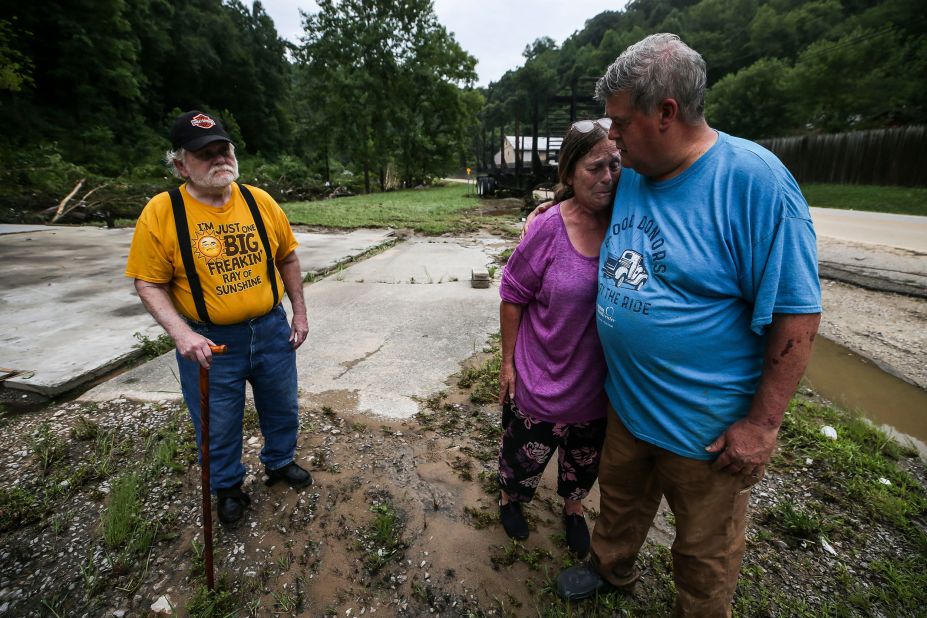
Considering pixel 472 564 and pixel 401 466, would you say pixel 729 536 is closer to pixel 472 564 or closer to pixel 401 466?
pixel 472 564

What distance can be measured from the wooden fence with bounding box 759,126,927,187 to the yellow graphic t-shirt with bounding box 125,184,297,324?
824 inches

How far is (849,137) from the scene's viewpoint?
55.8 feet

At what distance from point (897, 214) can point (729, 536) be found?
13892mm

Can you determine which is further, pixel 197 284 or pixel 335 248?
pixel 335 248

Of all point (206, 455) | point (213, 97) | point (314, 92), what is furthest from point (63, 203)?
point (213, 97)

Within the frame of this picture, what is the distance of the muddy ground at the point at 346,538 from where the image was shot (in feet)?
5.59

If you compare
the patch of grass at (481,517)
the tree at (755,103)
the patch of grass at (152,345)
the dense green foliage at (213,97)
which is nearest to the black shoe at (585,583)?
the patch of grass at (481,517)

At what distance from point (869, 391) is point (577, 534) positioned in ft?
10.1

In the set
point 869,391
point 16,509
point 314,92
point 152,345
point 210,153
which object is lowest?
point 869,391

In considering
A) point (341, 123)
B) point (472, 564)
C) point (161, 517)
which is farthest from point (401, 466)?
point (341, 123)

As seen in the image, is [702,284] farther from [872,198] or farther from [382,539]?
[872,198]

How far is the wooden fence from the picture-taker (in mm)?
14719

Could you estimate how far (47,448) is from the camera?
2.44m

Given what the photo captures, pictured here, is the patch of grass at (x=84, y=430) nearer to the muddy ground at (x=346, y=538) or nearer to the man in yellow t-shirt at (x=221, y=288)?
the muddy ground at (x=346, y=538)
